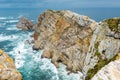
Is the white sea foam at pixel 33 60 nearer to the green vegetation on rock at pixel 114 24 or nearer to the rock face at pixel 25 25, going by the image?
the green vegetation on rock at pixel 114 24

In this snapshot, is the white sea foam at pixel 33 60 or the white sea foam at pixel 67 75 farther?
the white sea foam at pixel 33 60

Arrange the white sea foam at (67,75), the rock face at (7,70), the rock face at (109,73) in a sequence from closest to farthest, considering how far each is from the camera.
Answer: the rock face at (109,73), the rock face at (7,70), the white sea foam at (67,75)

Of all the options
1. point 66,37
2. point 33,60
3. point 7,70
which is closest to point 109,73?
point 7,70

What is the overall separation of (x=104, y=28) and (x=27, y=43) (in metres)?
65.3

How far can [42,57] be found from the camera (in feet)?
293

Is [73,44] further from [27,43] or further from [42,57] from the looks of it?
[27,43]

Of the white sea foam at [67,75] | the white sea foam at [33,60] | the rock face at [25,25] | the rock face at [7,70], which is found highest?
the rock face at [7,70]

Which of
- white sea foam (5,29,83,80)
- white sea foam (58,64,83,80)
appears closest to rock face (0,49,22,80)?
white sea foam (5,29,83,80)

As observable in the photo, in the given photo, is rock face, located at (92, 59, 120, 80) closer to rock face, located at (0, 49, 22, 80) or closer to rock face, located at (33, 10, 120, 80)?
rock face, located at (33, 10, 120, 80)

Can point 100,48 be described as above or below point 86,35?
above

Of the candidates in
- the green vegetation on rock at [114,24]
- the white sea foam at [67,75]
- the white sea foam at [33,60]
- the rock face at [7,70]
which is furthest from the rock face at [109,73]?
the white sea foam at [33,60]

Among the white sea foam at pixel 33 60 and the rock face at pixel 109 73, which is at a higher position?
the rock face at pixel 109 73

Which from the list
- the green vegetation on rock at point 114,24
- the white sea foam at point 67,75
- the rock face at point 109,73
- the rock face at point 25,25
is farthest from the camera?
the rock face at point 25,25

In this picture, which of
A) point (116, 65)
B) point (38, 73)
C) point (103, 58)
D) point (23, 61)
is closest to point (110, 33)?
point (103, 58)
